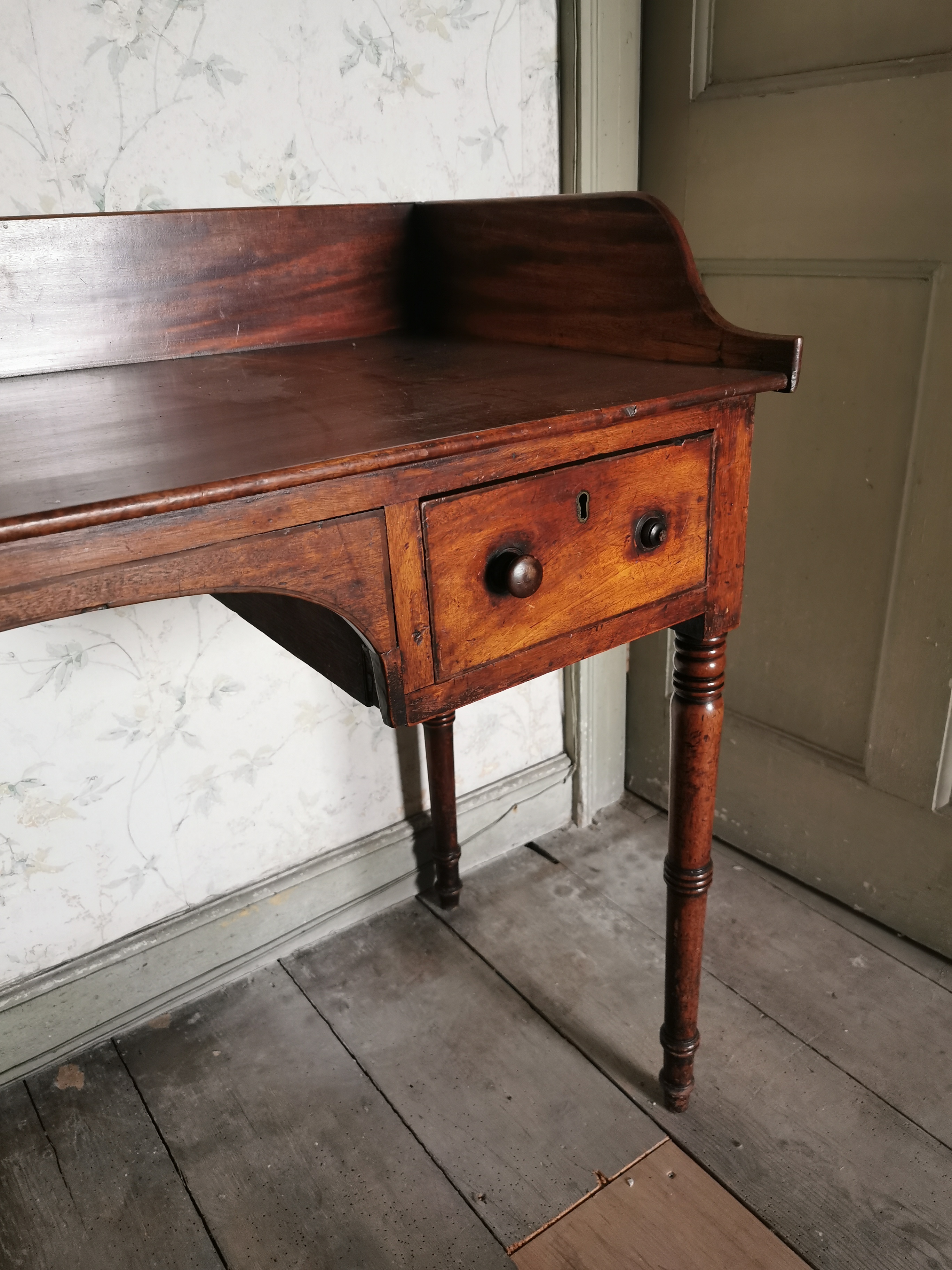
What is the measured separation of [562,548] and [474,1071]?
777 mm

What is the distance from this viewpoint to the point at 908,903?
1442 mm

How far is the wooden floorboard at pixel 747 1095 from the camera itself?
1039mm

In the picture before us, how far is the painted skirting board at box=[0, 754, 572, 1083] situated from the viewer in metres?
1.29

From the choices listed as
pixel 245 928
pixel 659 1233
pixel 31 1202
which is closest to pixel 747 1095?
pixel 659 1233

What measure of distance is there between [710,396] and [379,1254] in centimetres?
93

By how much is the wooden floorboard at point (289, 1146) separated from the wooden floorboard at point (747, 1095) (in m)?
0.27

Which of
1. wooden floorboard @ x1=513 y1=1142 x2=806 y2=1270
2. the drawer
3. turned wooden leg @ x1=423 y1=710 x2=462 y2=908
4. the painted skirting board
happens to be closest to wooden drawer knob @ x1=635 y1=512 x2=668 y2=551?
the drawer

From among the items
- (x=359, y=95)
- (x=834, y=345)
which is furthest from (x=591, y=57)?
(x=834, y=345)

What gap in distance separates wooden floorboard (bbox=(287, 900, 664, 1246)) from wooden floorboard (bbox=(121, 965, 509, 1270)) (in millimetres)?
31

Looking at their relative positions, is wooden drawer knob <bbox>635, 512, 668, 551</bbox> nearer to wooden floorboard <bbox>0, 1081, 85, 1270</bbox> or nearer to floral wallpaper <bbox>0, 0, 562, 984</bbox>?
floral wallpaper <bbox>0, 0, 562, 984</bbox>

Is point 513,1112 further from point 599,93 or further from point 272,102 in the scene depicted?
point 599,93

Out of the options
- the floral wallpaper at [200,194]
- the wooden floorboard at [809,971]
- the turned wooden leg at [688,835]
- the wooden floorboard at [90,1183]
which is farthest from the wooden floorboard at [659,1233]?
the floral wallpaper at [200,194]

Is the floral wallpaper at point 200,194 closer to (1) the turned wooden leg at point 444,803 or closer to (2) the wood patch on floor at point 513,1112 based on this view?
(1) the turned wooden leg at point 444,803

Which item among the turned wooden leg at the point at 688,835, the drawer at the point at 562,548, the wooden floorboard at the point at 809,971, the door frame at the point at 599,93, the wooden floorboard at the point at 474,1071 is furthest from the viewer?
the door frame at the point at 599,93
